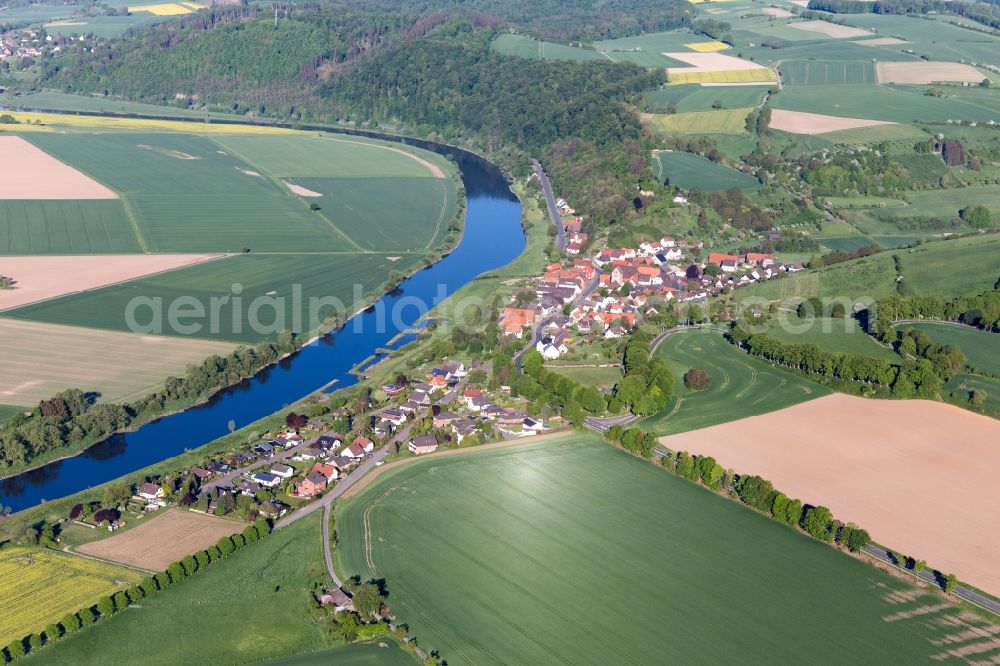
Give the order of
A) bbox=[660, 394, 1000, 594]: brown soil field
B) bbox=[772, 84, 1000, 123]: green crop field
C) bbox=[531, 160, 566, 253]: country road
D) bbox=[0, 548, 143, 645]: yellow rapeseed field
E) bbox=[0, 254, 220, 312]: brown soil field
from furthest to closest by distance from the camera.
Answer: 1. bbox=[772, 84, 1000, 123]: green crop field
2. bbox=[531, 160, 566, 253]: country road
3. bbox=[0, 254, 220, 312]: brown soil field
4. bbox=[660, 394, 1000, 594]: brown soil field
5. bbox=[0, 548, 143, 645]: yellow rapeseed field

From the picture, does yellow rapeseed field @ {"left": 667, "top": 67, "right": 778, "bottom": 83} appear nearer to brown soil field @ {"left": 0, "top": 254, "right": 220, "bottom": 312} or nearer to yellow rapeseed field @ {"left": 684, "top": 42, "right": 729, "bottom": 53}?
yellow rapeseed field @ {"left": 684, "top": 42, "right": 729, "bottom": 53}

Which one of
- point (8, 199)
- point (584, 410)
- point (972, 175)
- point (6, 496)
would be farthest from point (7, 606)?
point (972, 175)

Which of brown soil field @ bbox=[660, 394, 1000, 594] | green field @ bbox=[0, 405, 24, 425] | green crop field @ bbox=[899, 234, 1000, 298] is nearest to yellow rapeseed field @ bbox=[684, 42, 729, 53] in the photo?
green crop field @ bbox=[899, 234, 1000, 298]

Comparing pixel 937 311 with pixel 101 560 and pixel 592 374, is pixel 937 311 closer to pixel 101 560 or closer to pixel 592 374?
pixel 592 374

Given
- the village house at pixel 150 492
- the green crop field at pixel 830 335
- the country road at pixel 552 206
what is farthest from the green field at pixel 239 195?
the village house at pixel 150 492

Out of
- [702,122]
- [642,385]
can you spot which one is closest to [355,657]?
[642,385]

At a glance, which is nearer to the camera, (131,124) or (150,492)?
(150,492)
